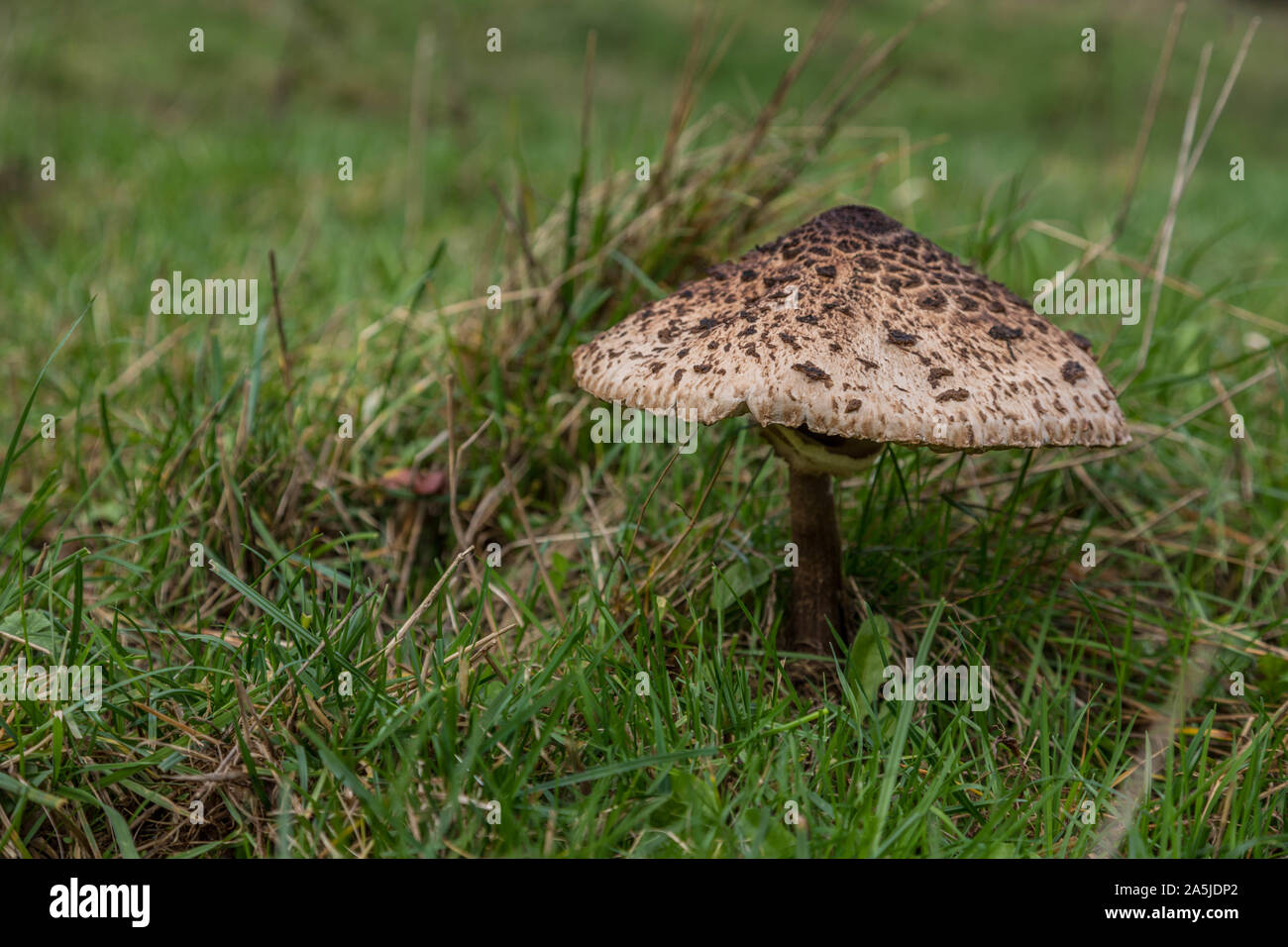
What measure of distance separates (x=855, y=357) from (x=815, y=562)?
33.0 inches

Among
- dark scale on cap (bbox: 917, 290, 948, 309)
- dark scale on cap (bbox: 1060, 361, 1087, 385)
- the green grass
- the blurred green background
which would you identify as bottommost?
the green grass

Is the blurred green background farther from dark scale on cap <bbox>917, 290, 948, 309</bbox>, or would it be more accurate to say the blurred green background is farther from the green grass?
dark scale on cap <bbox>917, 290, 948, 309</bbox>

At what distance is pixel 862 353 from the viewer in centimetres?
196

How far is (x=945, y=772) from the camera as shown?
1977 millimetres

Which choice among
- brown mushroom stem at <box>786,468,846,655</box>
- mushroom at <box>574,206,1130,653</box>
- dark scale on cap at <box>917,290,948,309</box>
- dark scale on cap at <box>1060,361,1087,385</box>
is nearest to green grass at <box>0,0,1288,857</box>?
brown mushroom stem at <box>786,468,846,655</box>

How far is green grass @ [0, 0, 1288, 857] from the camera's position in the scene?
6.21 ft

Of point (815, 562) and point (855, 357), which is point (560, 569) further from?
point (855, 357)

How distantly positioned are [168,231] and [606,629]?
451 cm

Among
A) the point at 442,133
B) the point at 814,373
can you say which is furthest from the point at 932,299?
the point at 442,133

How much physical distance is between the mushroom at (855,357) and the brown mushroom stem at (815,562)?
0.42 ft

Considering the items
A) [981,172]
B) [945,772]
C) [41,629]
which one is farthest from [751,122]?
[981,172]

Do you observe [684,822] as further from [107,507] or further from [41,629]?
[107,507]

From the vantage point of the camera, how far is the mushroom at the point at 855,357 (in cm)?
187

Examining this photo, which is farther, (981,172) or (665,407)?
(981,172)
